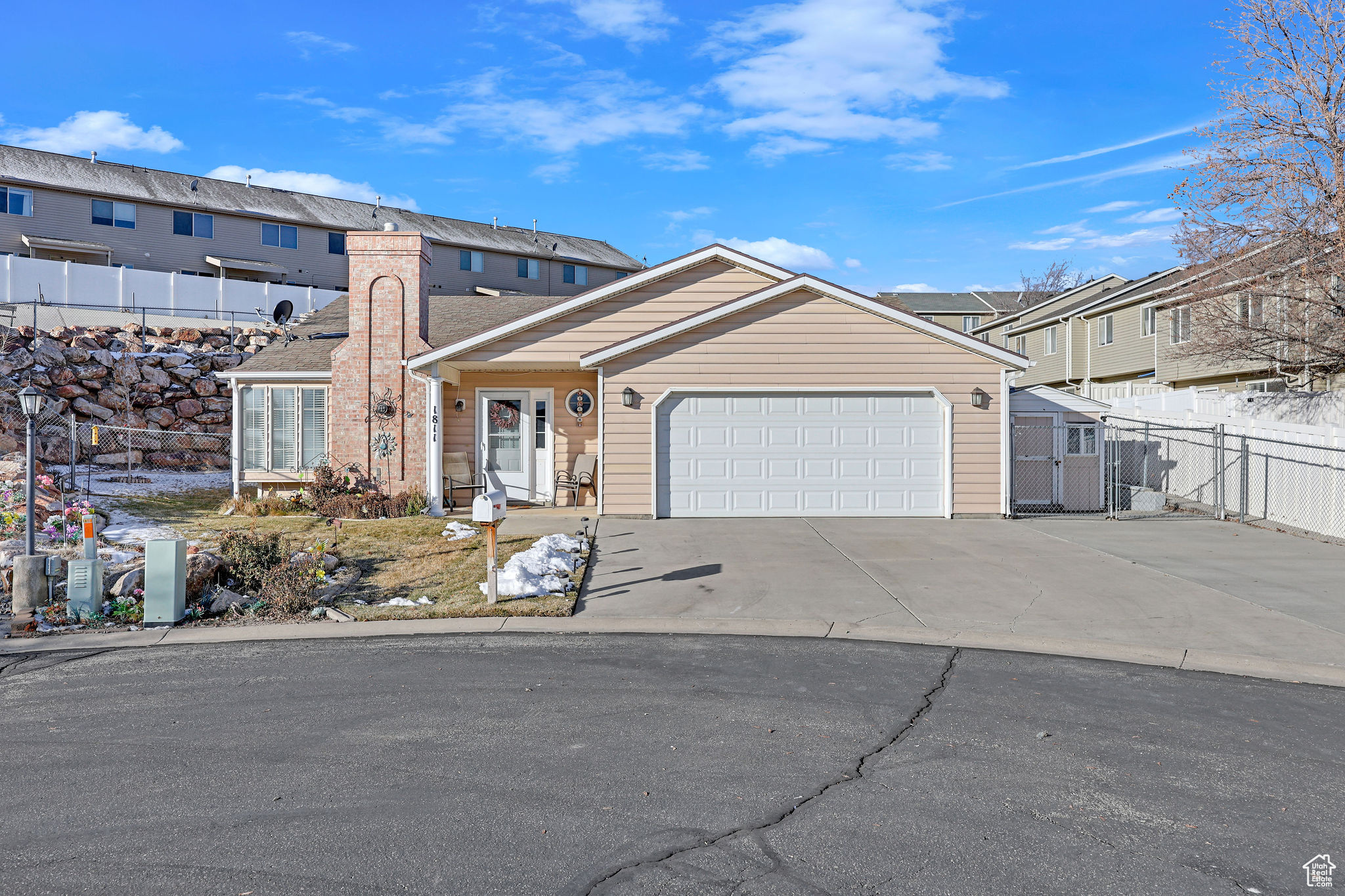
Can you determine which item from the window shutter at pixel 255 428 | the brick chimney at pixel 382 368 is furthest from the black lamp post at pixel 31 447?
the window shutter at pixel 255 428

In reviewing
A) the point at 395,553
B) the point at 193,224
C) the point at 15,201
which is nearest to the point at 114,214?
the point at 193,224

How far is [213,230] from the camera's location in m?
40.5

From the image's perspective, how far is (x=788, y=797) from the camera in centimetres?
470

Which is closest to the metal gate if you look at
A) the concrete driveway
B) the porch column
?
the concrete driveway

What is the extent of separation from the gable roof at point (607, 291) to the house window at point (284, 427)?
10.2 ft

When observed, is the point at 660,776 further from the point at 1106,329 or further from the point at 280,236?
the point at 280,236

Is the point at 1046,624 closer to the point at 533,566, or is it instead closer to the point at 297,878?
the point at 533,566

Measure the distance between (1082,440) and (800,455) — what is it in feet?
19.8

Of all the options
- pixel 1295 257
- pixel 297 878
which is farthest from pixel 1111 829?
pixel 1295 257

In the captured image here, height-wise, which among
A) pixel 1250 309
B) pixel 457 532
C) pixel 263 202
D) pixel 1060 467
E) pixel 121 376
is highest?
pixel 263 202

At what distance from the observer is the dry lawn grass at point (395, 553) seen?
30.6 feet

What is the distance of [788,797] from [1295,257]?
59.9 ft

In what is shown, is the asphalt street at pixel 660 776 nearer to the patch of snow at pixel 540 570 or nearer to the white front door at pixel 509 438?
the patch of snow at pixel 540 570

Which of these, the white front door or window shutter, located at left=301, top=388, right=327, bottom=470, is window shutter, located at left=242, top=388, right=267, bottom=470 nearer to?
window shutter, located at left=301, top=388, right=327, bottom=470
